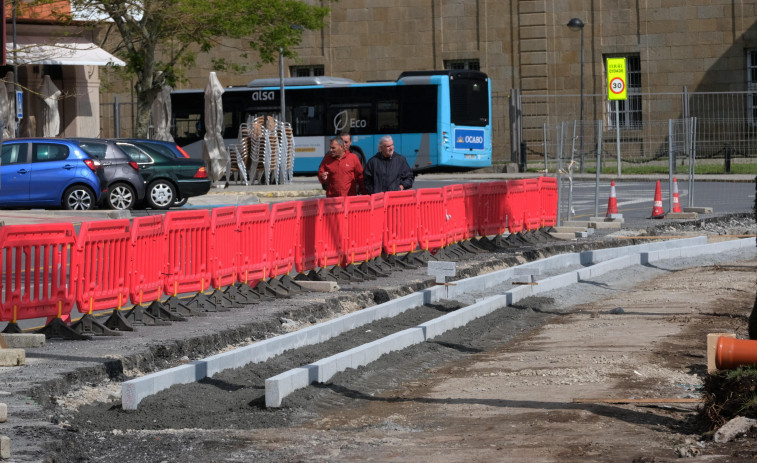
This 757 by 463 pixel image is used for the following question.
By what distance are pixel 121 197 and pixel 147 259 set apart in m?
12.8

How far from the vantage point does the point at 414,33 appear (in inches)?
1893

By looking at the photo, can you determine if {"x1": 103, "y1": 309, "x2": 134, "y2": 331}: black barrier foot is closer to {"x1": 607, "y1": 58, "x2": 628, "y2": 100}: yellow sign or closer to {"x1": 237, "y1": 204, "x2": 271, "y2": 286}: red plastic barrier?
{"x1": 237, "y1": 204, "x2": 271, "y2": 286}: red plastic barrier

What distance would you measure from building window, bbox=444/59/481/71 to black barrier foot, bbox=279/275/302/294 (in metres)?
33.9

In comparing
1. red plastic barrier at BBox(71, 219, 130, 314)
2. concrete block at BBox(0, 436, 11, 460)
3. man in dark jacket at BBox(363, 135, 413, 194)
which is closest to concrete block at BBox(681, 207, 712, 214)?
man in dark jacket at BBox(363, 135, 413, 194)

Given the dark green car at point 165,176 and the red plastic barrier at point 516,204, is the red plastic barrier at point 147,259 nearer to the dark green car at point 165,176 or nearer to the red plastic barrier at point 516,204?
the red plastic barrier at point 516,204

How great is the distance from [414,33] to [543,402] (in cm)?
4023

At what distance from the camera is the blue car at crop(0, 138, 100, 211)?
23531 millimetres

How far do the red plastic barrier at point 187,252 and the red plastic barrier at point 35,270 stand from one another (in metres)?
1.41

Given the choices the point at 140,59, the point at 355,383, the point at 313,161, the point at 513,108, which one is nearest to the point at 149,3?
the point at 140,59

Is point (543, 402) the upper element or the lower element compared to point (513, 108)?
lower

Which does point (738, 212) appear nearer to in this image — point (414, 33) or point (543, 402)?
point (543, 402)

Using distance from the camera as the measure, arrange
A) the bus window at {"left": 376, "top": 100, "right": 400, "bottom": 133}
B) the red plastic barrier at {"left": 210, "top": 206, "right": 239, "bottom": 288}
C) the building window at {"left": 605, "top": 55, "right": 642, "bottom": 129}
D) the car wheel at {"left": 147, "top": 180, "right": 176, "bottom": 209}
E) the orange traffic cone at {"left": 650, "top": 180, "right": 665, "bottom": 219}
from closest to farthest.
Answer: the red plastic barrier at {"left": 210, "top": 206, "right": 239, "bottom": 288}, the orange traffic cone at {"left": 650, "top": 180, "right": 665, "bottom": 219}, the car wheel at {"left": 147, "top": 180, "right": 176, "bottom": 209}, the bus window at {"left": 376, "top": 100, "right": 400, "bottom": 133}, the building window at {"left": 605, "top": 55, "right": 642, "bottom": 129}

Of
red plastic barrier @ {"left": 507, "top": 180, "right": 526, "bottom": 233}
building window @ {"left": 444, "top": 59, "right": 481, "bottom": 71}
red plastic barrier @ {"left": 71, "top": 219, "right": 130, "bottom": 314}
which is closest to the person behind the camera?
red plastic barrier @ {"left": 71, "top": 219, "right": 130, "bottom": 314}

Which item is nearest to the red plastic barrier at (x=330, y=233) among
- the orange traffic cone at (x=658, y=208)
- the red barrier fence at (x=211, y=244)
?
the red barrier fence at (x=211, y=244)
